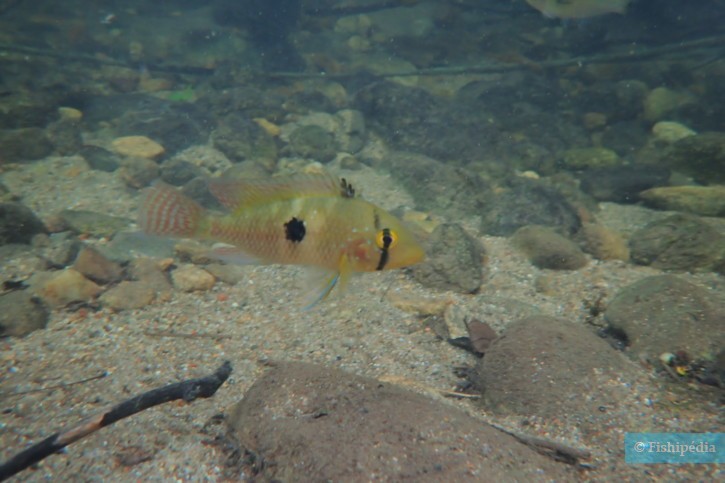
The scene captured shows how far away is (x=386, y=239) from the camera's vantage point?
250 centimetres

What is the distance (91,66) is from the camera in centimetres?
1520

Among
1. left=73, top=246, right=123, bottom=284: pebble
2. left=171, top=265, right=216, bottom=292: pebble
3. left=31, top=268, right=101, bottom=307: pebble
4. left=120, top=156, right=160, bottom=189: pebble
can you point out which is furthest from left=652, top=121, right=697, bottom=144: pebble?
left=31, top=268, right=101, bottom=307: pebble

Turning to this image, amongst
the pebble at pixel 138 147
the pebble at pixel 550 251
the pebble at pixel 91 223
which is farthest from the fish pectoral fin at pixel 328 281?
the pebble at pixel 138 147

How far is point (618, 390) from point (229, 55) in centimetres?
1965

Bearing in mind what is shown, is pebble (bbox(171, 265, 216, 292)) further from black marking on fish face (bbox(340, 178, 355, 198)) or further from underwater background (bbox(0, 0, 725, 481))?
black marking on fish face (bbox(340, 178, 355, 198))

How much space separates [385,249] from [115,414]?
1.85 metres

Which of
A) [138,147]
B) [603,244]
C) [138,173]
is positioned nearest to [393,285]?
[603,244]

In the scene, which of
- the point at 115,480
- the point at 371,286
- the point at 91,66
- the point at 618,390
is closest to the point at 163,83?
the point at 91,66

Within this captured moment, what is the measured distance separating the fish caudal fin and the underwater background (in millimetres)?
233

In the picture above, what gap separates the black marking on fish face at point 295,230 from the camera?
2.58 m

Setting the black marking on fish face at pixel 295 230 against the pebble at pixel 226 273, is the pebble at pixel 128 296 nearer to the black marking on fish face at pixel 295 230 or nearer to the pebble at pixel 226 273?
the pebble at pixel 226 273

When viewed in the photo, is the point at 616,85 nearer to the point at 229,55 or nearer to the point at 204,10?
the point at 229,55

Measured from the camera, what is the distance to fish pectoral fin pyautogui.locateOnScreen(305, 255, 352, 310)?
2.55 meters

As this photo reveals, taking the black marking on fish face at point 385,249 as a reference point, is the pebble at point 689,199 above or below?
above
